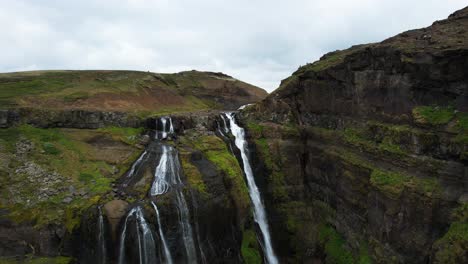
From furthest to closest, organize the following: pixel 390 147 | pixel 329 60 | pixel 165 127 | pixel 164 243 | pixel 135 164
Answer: pixel 165 127
pixel 329 60
pixel 135 164
pixel 390 147
pixel 164 243

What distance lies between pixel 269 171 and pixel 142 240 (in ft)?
34.9

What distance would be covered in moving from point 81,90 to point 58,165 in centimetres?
1262

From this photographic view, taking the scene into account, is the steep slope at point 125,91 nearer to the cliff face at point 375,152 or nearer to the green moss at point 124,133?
the green moss at point 124,133

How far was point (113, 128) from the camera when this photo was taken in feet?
79.4

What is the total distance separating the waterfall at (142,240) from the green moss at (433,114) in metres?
15.0

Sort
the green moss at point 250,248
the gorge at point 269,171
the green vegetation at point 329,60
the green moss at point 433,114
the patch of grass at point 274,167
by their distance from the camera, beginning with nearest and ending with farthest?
the gorge at point 269,171 → the green moss at point 433,114 → the green moss at point 250,248 → the patch of grass at point 274,167 → the green vegetation at point 329,60

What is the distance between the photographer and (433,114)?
15.9 m

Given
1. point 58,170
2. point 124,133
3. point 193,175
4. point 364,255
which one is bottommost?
point 364,255

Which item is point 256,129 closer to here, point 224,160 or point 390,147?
point 224,160

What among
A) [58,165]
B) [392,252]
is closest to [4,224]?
[58,165]

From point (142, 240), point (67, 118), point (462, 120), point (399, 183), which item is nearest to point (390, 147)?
point (399, 183)

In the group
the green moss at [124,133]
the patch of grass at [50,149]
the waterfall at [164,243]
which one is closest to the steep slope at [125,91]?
the green moss at [124,133]

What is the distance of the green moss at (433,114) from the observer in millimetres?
15252

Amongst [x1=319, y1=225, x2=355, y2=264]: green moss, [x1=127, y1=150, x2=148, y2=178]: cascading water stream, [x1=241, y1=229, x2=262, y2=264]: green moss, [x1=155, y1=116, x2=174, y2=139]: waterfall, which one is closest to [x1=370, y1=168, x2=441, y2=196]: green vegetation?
[x1=319, y1=225, x2=355, y2=264]: green moss
